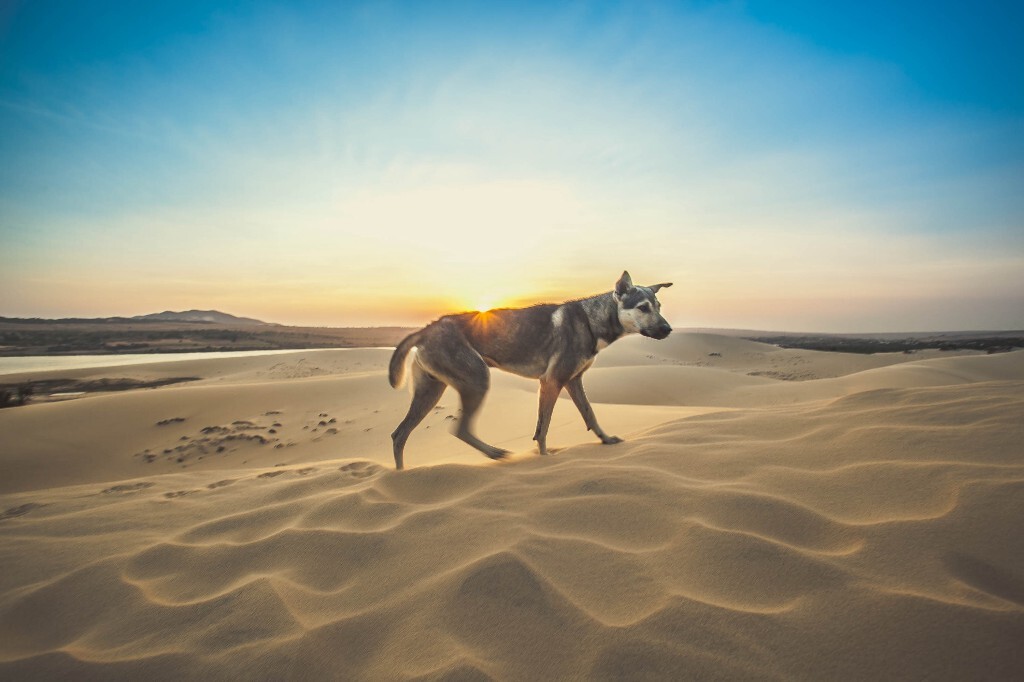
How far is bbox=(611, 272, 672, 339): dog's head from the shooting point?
4480 millimetres

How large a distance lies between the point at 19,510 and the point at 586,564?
4952mm

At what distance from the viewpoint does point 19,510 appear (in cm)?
379

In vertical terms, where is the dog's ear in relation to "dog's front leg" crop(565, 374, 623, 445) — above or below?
above

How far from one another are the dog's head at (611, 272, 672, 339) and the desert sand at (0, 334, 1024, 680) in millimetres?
1049

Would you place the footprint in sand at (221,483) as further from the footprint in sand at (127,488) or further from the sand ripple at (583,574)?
the sand ripple at (583,574)

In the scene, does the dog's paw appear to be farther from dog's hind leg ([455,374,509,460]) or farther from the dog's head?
the dog's head

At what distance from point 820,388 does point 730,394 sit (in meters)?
2.09

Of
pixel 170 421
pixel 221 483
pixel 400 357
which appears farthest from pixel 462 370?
pixel 170 421

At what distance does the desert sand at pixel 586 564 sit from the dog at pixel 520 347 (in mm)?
690

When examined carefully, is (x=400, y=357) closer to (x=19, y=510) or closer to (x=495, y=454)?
(x=495, y=454)

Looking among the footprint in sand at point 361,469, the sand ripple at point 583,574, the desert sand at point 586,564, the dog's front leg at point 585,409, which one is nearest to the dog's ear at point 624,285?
the dog's front leg at point 585,409

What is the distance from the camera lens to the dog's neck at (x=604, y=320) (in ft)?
15.5

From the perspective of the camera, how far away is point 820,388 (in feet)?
35.6

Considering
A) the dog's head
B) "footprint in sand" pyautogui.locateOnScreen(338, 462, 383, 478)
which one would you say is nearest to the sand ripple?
"footprint in sand" pyautogui.locateOnScreen(338, 462, 383, 478)
